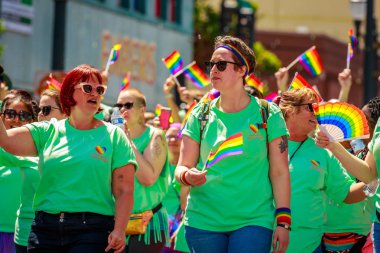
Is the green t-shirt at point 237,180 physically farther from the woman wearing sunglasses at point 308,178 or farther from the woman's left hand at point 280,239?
the woman wearing sunglasses at point 308,178

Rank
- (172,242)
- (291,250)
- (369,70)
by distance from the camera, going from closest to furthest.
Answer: (291,250), (172,242), (369,70)

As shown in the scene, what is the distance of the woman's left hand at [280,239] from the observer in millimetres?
6930

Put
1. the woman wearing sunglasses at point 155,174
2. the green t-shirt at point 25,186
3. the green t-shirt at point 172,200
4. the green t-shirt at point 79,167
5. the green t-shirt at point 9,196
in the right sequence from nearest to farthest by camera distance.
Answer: the green t-shirt at point 79,167 < the green t-shirt at point 25,186 < the green t-shirt at point 9,196 < the woman wearing sunglasses at point 155,174 < the green t-shirt at point 172,200

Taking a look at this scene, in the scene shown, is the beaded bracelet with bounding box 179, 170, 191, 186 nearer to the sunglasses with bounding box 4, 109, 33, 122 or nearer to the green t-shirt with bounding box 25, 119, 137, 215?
the green t-shirt with bounding box 25, 119, 137, 215

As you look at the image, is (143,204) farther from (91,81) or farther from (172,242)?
(91,81)

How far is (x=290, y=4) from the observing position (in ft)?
209

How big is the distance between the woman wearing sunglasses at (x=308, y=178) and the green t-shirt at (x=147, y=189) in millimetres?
1422

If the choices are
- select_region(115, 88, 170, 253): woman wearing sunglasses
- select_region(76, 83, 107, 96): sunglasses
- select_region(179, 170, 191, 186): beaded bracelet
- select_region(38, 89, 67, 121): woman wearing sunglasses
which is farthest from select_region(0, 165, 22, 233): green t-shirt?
select_region(179, 170, 191, 186): beaded bracelet

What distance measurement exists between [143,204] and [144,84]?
1273 inches

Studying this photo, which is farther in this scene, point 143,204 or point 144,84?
point 144,84

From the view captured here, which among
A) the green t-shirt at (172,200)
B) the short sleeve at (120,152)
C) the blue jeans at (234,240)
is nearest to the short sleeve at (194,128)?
the short sleeve at (120,152)

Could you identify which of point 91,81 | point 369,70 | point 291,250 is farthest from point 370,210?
point 369,70

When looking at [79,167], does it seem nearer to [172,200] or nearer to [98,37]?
[172,200]

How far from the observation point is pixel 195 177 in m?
6.83
